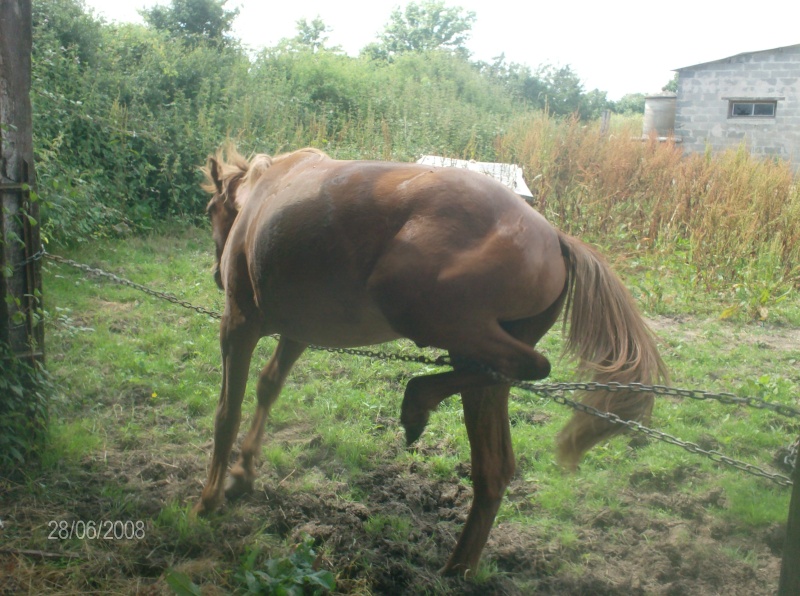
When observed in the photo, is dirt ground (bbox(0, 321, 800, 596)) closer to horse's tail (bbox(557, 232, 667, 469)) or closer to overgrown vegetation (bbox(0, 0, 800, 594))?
overgrown vegetation (bbox(0, 0, 800, 594))

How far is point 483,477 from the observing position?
3225mm

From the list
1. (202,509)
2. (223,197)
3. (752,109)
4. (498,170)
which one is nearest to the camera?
(202,509)

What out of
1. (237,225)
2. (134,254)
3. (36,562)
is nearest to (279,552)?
(36,562)

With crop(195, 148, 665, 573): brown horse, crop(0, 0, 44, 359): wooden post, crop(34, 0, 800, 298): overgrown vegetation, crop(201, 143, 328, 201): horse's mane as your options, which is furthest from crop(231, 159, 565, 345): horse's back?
crop(34, 0, 800, 298): overgrown vegetation

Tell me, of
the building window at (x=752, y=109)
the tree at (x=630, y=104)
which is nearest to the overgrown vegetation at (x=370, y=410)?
the building window at (x=752, y=109)

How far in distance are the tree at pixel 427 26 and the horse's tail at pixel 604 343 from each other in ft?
113

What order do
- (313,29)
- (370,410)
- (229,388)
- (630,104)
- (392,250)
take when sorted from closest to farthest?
(392,250)
(229,388)
(370,410)
(313,29)
(630,104)

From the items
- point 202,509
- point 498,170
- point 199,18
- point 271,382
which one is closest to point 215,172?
point 271,382

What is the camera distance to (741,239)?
816cm

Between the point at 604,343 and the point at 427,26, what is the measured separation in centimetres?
3629

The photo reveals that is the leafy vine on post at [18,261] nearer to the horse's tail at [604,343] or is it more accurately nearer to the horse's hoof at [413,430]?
the horse's hoof at [413,430]

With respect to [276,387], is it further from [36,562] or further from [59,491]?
[36,562]

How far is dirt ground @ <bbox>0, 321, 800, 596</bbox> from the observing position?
3.11 metres
